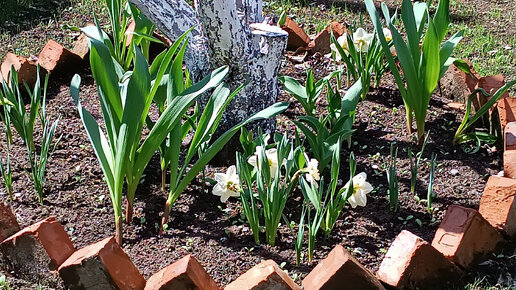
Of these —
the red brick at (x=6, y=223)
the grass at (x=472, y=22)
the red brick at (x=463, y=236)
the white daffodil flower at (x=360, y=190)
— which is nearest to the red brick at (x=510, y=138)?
the red brick at (x=463, y=236)

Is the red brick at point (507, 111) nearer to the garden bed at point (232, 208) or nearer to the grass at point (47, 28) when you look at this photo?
the garden bed at point (232, 208)

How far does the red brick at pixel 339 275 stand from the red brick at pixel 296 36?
2178 millimetres

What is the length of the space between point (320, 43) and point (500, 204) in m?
1.81

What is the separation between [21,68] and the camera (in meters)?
3.71

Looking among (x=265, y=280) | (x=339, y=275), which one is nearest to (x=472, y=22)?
(x=339, y=275)

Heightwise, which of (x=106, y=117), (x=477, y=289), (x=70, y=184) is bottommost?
(x=477, y=289)

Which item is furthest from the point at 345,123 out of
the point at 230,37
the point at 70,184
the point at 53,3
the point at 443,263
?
the point at 53,3

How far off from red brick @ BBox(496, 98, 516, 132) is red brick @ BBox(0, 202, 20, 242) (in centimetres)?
189

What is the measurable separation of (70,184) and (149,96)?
66 centimetres

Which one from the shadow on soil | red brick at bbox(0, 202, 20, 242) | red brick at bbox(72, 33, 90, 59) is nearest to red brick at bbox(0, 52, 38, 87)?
red brick at bbox(72, 33, 90, 59)

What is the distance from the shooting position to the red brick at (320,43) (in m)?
4.20

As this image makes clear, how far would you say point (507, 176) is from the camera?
2863 mm

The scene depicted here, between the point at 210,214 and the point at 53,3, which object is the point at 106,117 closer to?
the point at 210,214

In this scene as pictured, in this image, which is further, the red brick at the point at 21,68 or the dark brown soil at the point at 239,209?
the red brick at the point at 21,68
